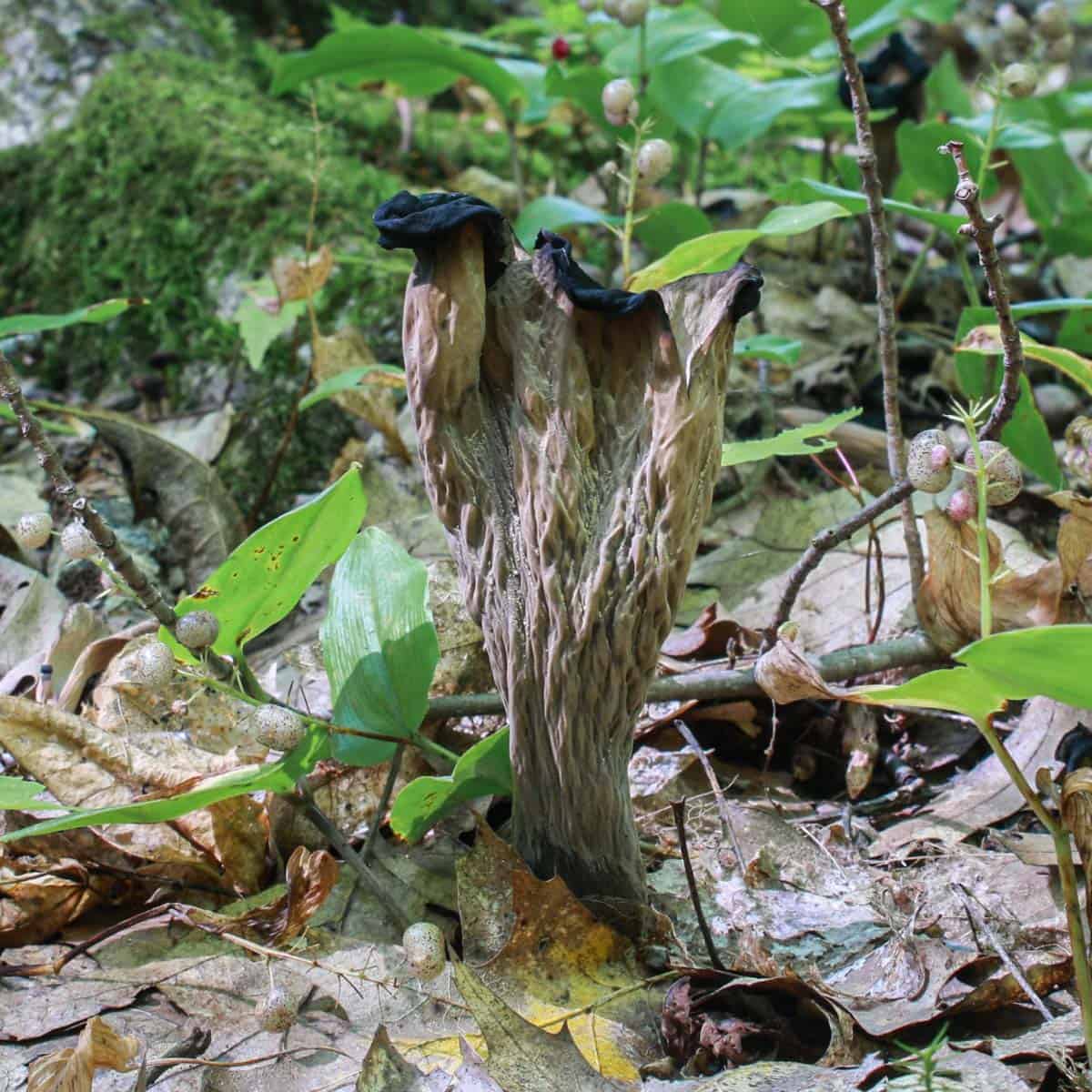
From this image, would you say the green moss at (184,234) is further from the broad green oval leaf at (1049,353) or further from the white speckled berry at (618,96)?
the broad green oval leaf at (1049,353)

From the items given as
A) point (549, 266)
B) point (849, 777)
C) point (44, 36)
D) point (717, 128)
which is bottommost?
point (849, 777)

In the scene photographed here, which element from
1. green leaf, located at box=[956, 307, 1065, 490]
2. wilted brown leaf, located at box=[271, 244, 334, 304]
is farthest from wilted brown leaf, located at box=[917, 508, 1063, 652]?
wilted brown leaf, located at box=[271, 244, 334, 304]

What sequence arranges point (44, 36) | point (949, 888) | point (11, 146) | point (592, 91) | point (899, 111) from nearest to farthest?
point (949, 888) < point (592, 91) < point (899, 111) < point (11, 146) < point (44, 36)

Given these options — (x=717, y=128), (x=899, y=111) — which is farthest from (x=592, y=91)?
(x=899, y=111)

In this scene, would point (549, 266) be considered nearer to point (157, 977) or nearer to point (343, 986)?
point (343, 986)

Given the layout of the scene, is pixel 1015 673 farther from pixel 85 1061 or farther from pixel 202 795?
pixel 85 1061

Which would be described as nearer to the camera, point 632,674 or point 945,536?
point 632,674

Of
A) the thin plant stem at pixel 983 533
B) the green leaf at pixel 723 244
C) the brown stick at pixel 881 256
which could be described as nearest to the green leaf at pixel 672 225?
the green leaf at pixel 723 244
